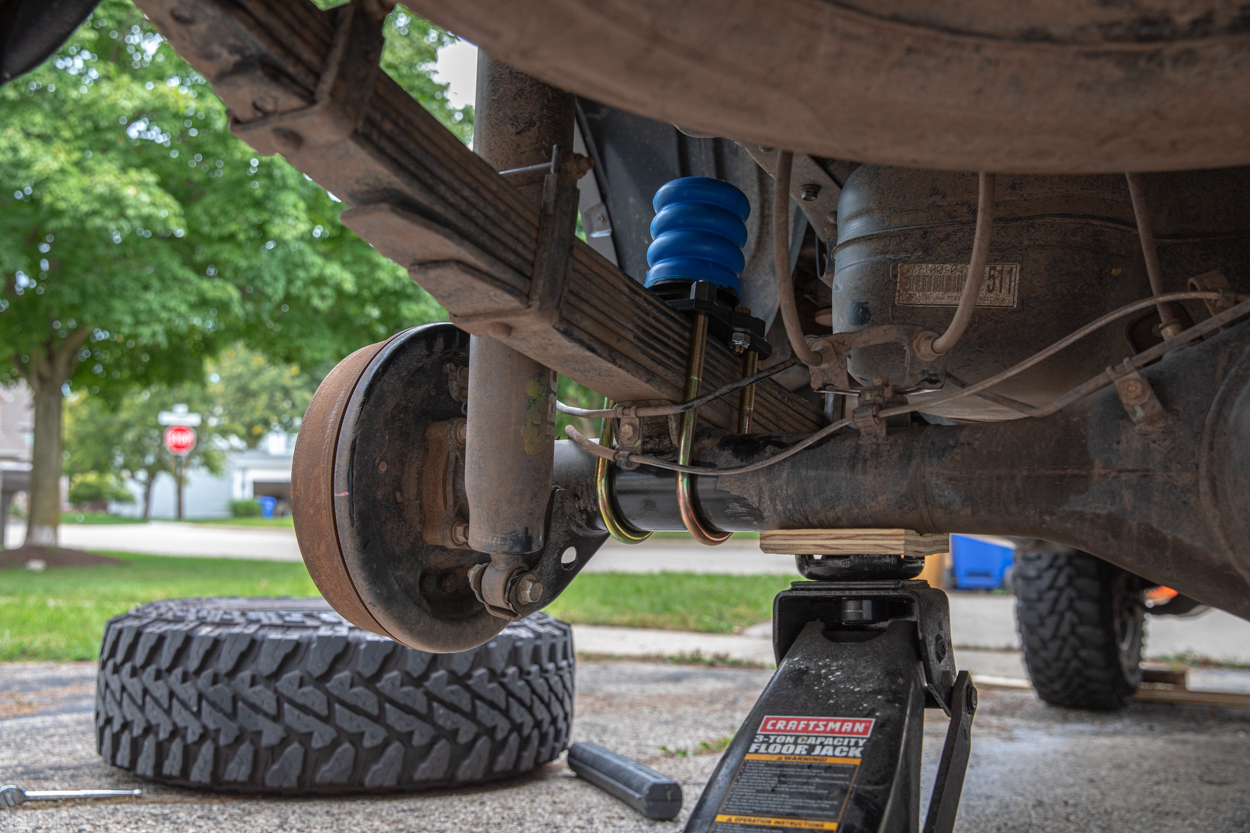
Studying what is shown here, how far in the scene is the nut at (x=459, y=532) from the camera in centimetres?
149

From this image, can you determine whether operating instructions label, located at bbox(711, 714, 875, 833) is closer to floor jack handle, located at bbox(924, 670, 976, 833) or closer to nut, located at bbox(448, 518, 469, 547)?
floor jack handle, located at bbox(924, 670, 976, 833)

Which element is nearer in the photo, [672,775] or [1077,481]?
[1077,481]

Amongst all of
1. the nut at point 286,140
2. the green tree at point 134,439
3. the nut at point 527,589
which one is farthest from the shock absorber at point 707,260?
the green tree at point 134,439

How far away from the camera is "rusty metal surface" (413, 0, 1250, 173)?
78cm

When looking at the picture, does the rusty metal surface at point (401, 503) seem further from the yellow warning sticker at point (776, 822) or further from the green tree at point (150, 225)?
the green tree at point (150, 225)

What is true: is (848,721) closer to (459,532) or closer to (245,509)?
(459,532)

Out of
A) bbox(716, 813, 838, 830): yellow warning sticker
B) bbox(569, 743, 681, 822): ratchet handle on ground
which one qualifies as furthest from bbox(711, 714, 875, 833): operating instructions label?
bbox(569, 743, 681, 822): ratchet handle on ground

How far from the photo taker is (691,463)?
1.42 meters

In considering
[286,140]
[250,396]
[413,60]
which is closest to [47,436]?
[413,60]

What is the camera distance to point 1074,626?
325cm

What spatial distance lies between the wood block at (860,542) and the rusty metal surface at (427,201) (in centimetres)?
27

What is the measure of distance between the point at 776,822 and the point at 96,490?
39894mm

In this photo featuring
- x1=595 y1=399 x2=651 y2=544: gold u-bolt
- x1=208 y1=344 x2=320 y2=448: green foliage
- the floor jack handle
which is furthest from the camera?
x1=208 y1=344 x2=320 y2=448: green foliage

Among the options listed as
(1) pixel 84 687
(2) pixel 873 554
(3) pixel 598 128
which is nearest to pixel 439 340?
(3) pixel 598 128
